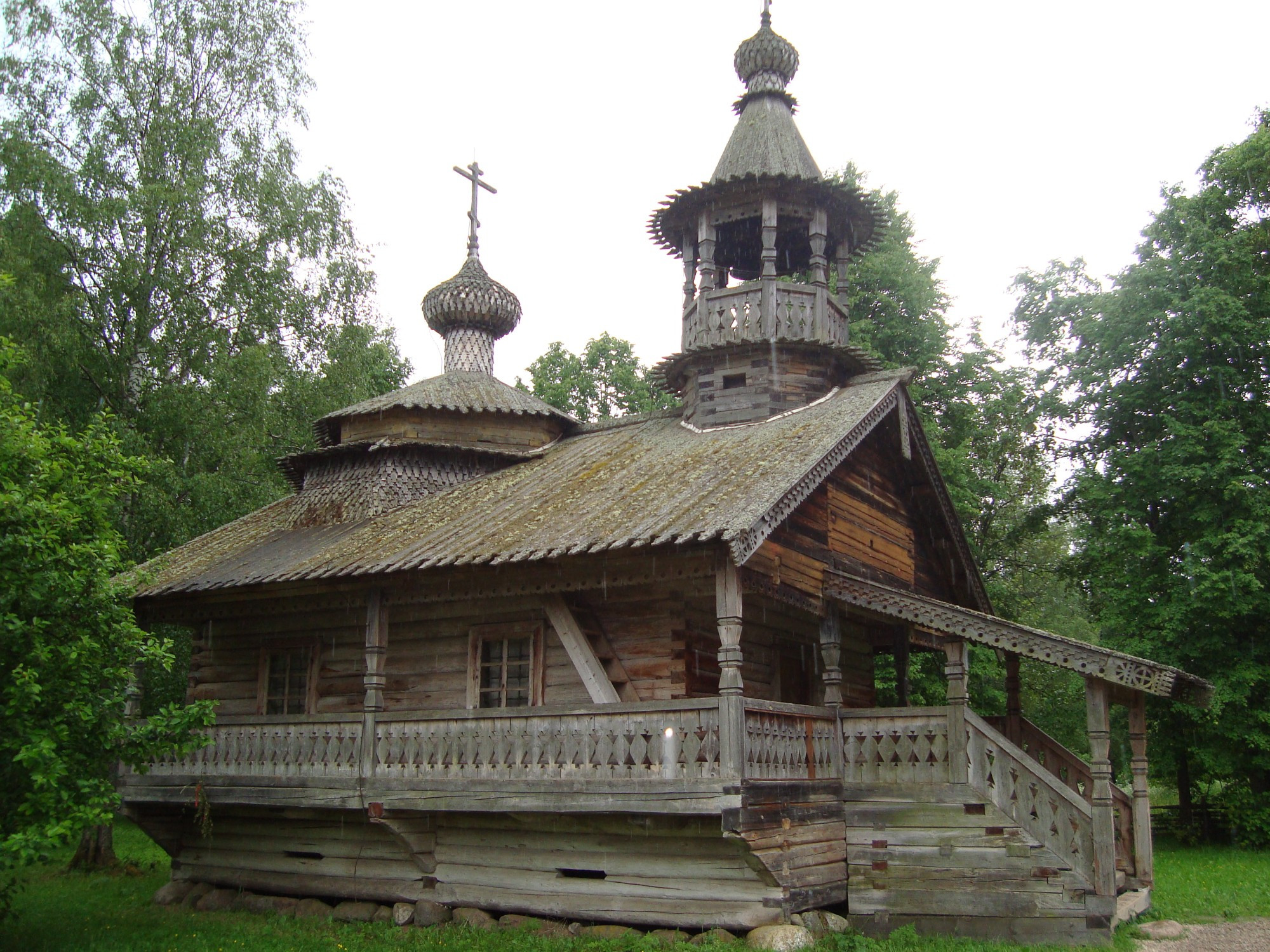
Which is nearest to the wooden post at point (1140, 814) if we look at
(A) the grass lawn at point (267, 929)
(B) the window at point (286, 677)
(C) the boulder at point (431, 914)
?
(A) the grass lawn at point (267, 929)

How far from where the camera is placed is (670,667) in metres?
14.0

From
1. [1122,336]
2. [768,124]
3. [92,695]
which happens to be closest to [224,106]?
[768,124]

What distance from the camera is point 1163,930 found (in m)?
13.2

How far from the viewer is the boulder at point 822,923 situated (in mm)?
12633

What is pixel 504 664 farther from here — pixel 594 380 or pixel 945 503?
pixel 594 380

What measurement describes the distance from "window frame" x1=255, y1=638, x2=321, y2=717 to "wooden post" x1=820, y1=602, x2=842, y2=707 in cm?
763

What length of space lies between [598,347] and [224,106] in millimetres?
18712

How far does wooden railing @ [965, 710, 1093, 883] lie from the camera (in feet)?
41.3

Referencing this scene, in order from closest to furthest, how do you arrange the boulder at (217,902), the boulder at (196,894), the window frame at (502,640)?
1. the window frame at (502,640)
2. the boulder at (217,902)
3. the boulder at (196,894)

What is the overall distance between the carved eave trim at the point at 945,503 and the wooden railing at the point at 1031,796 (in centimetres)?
578

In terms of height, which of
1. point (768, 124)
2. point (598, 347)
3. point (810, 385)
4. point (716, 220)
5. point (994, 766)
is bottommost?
point (994, 766)

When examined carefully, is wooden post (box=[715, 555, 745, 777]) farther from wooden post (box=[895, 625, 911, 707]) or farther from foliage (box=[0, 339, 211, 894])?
wooden post (box=[895, 625, 911, 707])

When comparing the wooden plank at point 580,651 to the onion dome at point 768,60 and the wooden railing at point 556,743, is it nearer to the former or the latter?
the wooden railing at point 556,743

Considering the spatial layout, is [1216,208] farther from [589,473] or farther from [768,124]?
[589,473]
